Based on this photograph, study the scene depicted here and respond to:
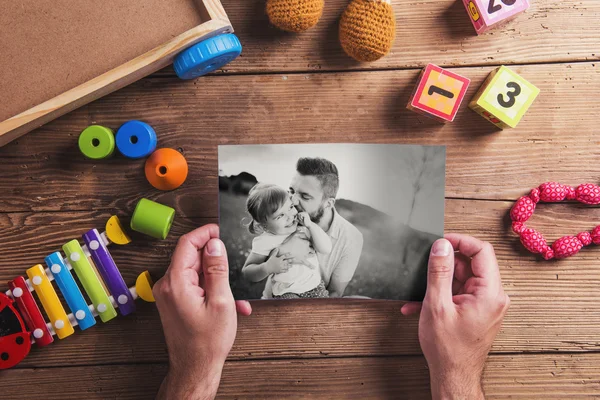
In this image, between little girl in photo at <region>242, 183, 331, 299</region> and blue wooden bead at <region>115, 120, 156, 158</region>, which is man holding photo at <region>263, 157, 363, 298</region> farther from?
blue wooden bead at <region>115, 120, 156, 158</region>

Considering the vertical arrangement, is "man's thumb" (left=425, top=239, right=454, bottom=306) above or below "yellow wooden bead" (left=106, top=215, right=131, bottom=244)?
below

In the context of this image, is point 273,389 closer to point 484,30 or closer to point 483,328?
point 483,328

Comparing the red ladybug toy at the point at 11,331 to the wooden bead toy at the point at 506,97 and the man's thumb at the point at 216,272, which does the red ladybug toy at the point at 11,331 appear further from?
the wooden bead toy at the point at 506,97

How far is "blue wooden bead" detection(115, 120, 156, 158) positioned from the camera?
0.77 m

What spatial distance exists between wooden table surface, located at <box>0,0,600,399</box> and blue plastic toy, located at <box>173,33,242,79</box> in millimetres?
61

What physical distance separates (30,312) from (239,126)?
48 centimetres

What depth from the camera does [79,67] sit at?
2.36 feet

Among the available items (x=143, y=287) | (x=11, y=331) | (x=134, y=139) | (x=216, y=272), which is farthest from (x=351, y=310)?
(x=11, y=331)

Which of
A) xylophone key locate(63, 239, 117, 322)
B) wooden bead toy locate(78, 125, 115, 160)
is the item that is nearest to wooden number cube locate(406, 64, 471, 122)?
wooden bead toy locate(78, 125, 115, 160)

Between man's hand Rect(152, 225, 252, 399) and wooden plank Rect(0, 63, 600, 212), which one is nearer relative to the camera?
man's hand Rect(152, 225, 252, 399)

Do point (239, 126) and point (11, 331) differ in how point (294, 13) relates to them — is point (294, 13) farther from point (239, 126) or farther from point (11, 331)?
point (11, 331)

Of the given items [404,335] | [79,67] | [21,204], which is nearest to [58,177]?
[21,204]

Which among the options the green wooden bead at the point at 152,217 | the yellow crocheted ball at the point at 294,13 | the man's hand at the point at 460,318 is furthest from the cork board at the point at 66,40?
the man's hand at the point at 460,318

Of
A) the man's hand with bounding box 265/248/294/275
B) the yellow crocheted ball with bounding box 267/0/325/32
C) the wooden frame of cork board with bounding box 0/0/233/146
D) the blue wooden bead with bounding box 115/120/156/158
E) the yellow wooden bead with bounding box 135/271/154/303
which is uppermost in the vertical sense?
the wooden frame of cork board with bounding box 0/0/233/146
